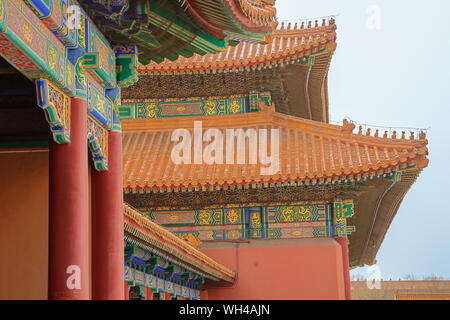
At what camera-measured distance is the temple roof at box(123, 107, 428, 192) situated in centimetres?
1324

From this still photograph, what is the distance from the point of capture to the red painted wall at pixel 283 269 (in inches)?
535

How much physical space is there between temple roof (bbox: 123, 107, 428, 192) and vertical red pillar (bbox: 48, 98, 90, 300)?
7767mm

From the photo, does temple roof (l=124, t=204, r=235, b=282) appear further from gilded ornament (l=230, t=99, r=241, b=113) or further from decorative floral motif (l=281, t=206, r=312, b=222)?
gilded ornament (l=230, t=99, r=241, b=113)

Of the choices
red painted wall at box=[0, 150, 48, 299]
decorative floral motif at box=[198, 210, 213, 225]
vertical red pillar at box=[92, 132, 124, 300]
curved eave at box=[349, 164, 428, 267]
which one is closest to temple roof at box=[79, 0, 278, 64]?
vertical red pillar at box=[92, 132, 124, 300]

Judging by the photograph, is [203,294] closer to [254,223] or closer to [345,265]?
[254,223]

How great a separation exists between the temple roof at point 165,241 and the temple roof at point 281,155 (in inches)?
77.7

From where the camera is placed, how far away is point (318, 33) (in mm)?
15961

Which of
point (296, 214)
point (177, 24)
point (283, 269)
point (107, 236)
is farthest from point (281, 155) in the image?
point (107, 236)

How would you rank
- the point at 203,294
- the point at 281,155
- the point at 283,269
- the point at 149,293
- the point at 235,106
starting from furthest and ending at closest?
the point at 235,106 → the point at 281,155 → the point at 283,269 → the point at 203,294 → the point at 149,293

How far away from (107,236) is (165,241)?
270cm

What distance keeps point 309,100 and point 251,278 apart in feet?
17.0

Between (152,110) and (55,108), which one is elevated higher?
(152,110)

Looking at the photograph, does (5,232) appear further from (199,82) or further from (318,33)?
(318,33)

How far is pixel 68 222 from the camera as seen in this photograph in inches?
214
